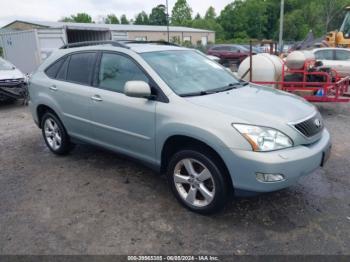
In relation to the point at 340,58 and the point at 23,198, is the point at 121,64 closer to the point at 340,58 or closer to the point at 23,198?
the point at 23,198

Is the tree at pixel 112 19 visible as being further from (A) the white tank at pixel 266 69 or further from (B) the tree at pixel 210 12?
(A) the white tank at pixel 266 69

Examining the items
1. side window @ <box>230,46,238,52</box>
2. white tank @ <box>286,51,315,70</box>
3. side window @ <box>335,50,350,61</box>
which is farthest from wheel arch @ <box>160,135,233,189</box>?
side window @ <box>230,46,238,52</box>

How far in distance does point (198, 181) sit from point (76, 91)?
214cm

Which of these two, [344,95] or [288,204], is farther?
[344,95]

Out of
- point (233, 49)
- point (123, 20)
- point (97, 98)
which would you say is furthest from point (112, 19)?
point (97, 98)

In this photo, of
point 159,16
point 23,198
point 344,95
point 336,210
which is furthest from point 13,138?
point 159,16

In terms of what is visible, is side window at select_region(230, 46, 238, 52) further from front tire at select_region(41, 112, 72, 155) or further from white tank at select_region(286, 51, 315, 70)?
front tire at select_region(41, 112, 72, 155)

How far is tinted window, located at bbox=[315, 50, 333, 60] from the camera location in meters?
11.3

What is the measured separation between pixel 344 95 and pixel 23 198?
695 cm

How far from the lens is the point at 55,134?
4953mm

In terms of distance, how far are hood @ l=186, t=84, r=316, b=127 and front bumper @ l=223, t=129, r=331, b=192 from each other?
0.95 feet

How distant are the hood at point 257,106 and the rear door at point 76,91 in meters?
1.62

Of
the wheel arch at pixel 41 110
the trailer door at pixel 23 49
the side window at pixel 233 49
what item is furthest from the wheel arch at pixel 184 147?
the side window at pixel 233 49

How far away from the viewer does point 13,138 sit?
621cm
